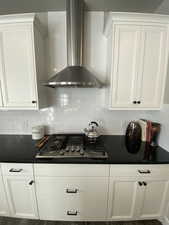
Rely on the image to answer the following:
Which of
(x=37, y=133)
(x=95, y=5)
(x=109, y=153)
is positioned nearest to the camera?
(x=109, y=153)

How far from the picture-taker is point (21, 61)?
1323 millimetres

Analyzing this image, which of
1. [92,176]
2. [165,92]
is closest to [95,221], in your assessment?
[92,176]

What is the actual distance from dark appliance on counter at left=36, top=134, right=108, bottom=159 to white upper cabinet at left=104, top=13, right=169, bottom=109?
1.84ft

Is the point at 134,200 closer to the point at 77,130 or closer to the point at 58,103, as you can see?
the point at 77,130

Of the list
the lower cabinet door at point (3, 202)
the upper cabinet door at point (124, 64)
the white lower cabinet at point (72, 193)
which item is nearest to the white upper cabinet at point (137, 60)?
the upper cabinet door at point (124, 64)

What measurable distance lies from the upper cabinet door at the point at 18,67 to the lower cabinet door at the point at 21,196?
2.78ft

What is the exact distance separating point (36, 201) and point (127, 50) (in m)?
1.99

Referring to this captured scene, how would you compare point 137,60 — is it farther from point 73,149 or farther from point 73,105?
point 73,149

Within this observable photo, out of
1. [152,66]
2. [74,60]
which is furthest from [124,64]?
[74,60]

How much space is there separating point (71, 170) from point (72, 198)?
0.35m

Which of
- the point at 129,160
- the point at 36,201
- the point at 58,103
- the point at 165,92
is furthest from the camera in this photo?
the point at 58,103

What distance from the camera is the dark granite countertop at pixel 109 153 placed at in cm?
114

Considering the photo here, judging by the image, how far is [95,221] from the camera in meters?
1.42

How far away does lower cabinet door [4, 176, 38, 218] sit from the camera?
1.21 m
